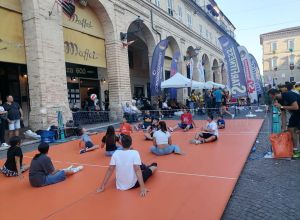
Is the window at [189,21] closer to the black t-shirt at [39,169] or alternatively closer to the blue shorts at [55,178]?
the blue shorts at [55,178]

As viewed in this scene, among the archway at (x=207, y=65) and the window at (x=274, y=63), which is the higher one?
the window at (x=274, y=63)

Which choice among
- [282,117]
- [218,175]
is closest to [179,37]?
[282,117]

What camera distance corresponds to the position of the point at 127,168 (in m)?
4.71

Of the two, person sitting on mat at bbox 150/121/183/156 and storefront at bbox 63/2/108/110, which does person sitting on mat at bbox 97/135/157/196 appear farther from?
storefront at bbox 63/2/108/110

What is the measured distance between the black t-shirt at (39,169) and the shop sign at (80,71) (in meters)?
13.3

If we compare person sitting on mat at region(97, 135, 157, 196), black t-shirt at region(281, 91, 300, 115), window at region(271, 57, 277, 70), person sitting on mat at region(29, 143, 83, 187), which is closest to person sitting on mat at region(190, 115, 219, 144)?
black t-shirt at region(281, 91, 300, 115)

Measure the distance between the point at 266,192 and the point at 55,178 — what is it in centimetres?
397

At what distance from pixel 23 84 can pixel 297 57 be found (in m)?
67.0

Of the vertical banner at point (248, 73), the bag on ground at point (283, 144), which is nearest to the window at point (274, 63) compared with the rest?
the vertical banner at point (248, 73)

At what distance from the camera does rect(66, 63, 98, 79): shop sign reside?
18.2m

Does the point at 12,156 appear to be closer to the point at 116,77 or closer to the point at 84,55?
the point at 84,55

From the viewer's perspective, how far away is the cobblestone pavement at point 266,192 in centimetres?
392

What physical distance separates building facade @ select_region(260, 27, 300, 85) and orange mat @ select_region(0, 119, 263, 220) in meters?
65.2

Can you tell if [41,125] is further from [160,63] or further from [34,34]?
[160,63]
